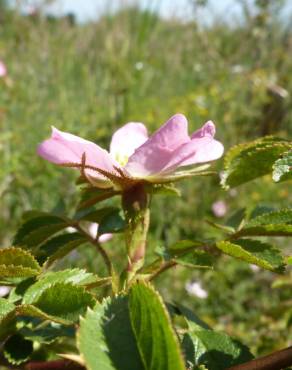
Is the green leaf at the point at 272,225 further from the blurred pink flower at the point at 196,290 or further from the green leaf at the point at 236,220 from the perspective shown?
the blurred pink flower at the point at 196,290

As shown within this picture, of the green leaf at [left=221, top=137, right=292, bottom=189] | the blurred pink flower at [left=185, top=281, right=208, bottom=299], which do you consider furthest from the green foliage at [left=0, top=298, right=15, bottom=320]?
the blurred pink flower at [left=185, top=281, right=208, bottom=299]

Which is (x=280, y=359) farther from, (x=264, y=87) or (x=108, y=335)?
(x=264, y=87)

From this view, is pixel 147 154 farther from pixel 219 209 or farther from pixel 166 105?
pixel 166 105

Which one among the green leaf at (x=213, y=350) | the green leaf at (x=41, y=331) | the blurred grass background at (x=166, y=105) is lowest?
the blurred grass background at (x=166, y=105)

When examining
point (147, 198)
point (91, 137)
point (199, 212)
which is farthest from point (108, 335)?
point (199, 212)

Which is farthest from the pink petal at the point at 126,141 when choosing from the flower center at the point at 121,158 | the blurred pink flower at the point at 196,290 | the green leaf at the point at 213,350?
the blurred pink flower at the point at 196,290

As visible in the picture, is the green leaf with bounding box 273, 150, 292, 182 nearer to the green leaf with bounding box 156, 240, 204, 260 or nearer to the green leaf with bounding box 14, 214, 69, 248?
the green leaf with bounding box 156, 240, 204, 260

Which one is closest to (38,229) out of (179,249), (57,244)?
(57,244)
